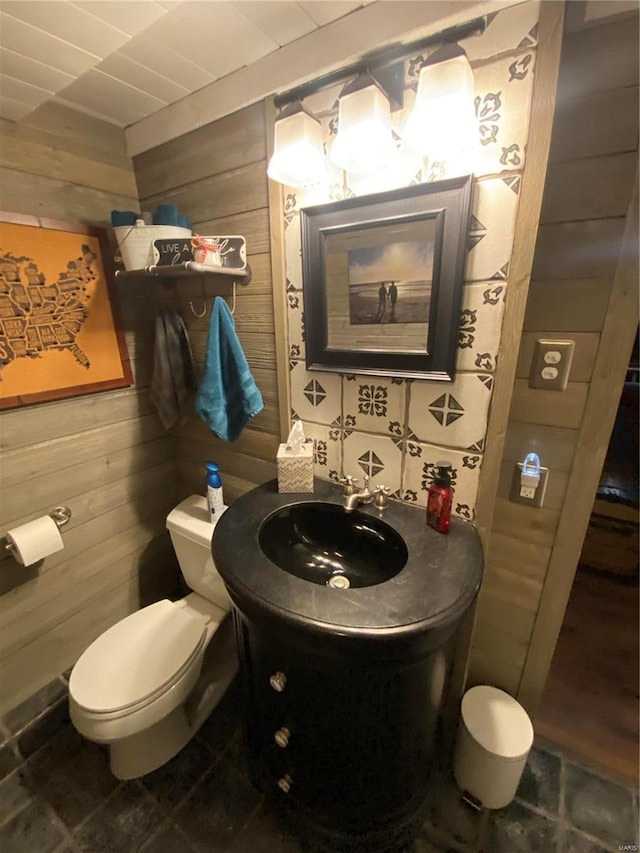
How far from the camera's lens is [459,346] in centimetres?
89

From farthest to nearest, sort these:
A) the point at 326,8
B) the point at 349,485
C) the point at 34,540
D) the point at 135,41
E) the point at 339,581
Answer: the point at 34,540, the point at 349,485, the point at 339,581, the point at 135,41, the point at 326,8

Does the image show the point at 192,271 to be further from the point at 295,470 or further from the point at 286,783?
the point at 286,783

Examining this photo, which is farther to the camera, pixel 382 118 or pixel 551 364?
pixel 551 364

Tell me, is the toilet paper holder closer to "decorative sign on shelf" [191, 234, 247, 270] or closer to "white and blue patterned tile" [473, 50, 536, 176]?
"decorative sign on shelf" [191, 234, 247, 270]

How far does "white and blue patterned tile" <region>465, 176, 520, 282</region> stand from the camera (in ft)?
2.52

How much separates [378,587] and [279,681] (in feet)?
1.10

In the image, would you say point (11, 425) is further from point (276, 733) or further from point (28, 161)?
point (276, 733)

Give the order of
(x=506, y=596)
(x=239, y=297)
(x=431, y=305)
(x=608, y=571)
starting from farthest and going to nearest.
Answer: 1. (x=608, y=571)
2. (x=239, y=297)
3. (x=506, y=596)
4. (x=431, y=305)

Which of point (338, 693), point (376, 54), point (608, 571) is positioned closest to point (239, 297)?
point (376, 54)

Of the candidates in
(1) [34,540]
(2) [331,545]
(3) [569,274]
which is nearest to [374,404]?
(2) [331,545]

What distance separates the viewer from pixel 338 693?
77cm

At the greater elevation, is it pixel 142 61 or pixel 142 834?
pixel 142 61

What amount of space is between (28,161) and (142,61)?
1.64 feet

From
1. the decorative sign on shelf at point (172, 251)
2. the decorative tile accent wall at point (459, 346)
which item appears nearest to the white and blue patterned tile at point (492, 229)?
the decorative tile accent wall at point (459, 346)
